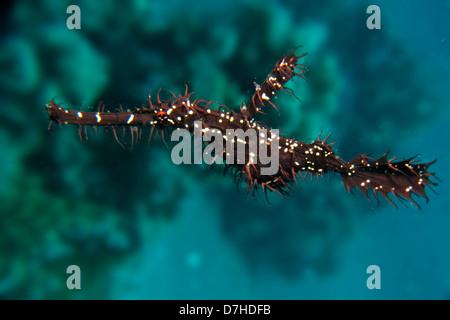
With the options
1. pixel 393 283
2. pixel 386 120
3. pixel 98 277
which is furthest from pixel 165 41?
pixel 393 283

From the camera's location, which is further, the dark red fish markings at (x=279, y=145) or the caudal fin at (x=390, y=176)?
the caudal fin at (x=390, y=176)

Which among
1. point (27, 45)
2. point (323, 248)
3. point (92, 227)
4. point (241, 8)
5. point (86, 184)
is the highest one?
point (241, 8)

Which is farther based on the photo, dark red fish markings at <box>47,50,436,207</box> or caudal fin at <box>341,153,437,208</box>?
caudal fin at <box>341,153,437,208</box>

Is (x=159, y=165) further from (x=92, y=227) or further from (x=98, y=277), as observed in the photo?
(x=98, y=277)

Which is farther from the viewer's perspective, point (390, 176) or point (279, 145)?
point (390, 176)

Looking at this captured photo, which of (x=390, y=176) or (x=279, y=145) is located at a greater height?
(x=279, y=145)

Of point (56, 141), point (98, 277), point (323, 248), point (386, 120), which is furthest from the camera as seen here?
point (323, 248)

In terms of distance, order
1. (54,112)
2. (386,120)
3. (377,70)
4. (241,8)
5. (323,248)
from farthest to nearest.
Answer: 1. (323,248)
2. (386,120)
3. (377,70)
4. (241,8)
5. (54,112)

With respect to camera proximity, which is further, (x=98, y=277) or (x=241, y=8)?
(x=98, y=277)

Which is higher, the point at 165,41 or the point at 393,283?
the point at 165,41
